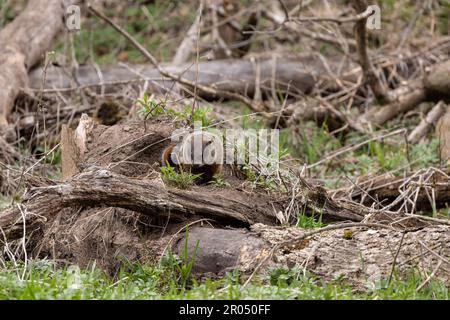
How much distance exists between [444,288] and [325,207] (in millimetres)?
1280

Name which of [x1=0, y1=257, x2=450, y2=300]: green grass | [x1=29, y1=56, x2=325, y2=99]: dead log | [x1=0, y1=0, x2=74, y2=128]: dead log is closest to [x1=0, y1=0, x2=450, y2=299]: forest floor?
[x1=0, y1=257, x2=450, y2=300]: green grass

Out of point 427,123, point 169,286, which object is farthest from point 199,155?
point 427,123

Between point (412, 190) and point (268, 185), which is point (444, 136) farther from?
point (268, 185)

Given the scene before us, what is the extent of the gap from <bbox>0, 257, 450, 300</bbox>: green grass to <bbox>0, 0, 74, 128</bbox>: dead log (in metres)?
3.78

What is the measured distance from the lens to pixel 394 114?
8.02m

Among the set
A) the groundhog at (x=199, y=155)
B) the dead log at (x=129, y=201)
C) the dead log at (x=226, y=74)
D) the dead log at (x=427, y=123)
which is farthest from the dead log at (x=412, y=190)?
the dead log at (x=226, y=74)

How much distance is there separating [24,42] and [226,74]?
2.16 m

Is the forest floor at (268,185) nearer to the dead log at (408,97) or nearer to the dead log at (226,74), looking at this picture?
the dead log at (408,97)

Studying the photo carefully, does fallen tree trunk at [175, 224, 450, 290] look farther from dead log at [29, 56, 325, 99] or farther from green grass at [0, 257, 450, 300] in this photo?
dead log at [29, 56, 325, 99]

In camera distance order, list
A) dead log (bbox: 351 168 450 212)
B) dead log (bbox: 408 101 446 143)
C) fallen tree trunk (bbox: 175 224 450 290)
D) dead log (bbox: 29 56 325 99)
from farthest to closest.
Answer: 1. dead log (bbox: 29 56 325 99)
2. dead log (bbox: 408 101 446 143)
3. dead log (bbox: 351 168 450 212)
4. fallen tree trunk (bbox: 175 224 450 290)

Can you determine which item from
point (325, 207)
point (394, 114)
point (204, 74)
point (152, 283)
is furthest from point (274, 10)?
point (152, 283)

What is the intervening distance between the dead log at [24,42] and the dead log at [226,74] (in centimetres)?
25

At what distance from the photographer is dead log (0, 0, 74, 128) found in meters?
7.88
